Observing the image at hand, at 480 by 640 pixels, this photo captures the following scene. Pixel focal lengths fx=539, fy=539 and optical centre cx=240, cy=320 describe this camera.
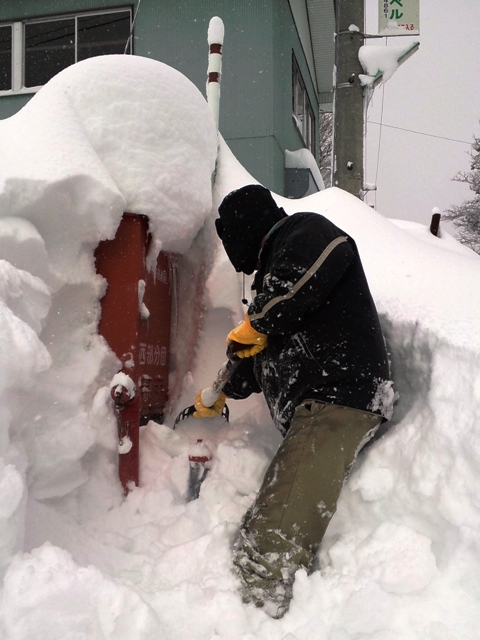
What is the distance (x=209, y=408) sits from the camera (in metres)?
2.72

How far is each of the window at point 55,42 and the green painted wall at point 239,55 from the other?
0.21 m

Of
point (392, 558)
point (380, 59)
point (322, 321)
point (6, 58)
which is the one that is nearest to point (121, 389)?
point (322, 321)

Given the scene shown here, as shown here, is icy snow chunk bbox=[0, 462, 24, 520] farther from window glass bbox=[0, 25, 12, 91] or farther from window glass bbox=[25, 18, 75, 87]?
window glass bbox=[0, 25, 12, 91]

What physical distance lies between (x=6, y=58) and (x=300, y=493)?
9720 millimetres

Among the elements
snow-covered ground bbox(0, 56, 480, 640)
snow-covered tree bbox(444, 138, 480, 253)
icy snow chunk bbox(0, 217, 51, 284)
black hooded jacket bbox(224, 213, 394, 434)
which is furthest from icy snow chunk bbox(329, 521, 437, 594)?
snow-covered tree bbox(444, 138, 480, 253)

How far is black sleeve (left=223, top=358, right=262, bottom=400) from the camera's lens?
266 centimetres

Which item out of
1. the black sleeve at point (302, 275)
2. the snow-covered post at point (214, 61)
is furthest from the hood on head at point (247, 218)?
the snow-covered post at point (214, 61)

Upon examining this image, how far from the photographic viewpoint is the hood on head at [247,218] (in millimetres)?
2303

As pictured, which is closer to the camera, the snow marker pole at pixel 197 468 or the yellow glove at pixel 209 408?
the snow marker pole at pixel 197 468

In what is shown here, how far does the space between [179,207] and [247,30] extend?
6.59 m

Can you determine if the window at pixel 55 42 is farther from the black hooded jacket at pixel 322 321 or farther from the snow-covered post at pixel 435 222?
the black hooded jacket at pixel 322 321

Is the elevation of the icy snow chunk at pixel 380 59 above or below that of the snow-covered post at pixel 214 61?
above

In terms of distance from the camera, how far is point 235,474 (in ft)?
8.02

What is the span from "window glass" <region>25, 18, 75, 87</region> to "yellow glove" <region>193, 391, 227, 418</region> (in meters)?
8.09
